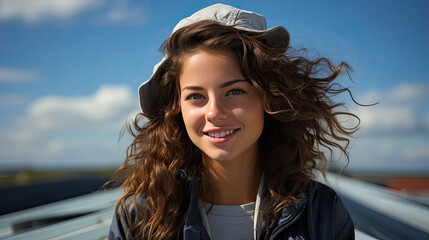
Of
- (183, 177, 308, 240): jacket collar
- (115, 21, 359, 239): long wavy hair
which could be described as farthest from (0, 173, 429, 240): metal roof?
(183, 177, 308, 240): jacket collar

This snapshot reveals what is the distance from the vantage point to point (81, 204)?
4164 mm

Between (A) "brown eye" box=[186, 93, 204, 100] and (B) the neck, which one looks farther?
(B) the neck

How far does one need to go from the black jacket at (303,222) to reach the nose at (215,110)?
0.45m

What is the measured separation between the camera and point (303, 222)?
6.51 feet

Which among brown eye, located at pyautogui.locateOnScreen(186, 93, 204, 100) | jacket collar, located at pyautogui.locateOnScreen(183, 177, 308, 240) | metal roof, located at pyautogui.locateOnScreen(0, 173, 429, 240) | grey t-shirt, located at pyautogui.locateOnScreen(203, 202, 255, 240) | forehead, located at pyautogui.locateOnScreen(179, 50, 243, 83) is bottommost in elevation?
metal roof, located at pyautogui.locateOnScreen(0, 173, 429, 240)

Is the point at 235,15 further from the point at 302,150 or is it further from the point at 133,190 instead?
the point at 133,190

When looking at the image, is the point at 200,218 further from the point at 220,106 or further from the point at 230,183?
the point at 220,106

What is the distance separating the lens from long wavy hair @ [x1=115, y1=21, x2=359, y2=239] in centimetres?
202

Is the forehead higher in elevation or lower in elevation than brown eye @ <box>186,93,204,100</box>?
higher

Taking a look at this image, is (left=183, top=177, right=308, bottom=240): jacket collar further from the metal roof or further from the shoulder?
the metal roof

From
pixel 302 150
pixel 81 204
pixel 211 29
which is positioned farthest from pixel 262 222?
pixel 81 204

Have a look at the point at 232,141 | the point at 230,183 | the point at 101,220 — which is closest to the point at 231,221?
the point at 230,183

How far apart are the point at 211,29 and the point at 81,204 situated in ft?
10.1

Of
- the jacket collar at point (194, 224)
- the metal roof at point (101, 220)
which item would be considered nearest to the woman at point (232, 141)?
the jacket collar at point (194, 224)
